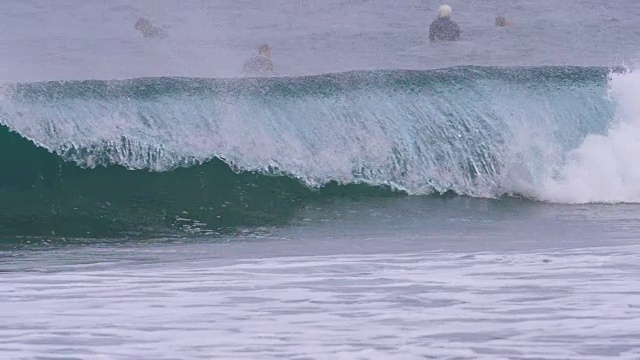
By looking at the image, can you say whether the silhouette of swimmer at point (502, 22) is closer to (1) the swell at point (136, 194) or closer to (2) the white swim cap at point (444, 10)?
(2) the white swim cap at point (444, 10)

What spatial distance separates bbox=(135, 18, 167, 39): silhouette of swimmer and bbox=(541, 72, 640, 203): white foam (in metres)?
9.14

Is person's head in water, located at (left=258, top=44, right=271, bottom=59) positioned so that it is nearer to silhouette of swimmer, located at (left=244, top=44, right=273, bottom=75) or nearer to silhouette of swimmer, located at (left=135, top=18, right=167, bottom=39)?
silhouette of swimmer, located at (left=244, top=44, right=273, bottom=75)

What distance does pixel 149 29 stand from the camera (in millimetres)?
21844

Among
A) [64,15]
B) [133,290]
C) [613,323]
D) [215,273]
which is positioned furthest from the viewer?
[64,15]

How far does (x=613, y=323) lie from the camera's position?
23.4 ft

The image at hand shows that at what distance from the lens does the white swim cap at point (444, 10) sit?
24125mm

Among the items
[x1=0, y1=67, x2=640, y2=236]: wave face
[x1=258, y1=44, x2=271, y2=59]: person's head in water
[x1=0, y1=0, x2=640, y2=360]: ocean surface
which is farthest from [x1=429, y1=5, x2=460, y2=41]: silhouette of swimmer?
[x1=0, y1=67, x2=640, y2=236]: wave face

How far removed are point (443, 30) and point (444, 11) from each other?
5.41 feet

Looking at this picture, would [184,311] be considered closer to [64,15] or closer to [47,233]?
[47,233]

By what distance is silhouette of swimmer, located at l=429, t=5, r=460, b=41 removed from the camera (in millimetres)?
22797

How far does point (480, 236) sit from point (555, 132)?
3963 millimetres

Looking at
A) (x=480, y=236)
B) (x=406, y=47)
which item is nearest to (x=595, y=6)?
(x=406, y=47)

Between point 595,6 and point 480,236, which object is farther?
point 595,6

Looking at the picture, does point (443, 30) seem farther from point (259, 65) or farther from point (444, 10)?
point (259, 65)
